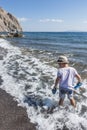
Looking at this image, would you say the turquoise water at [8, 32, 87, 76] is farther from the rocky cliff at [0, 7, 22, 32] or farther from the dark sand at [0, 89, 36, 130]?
the rocky cliff at [0, 7, 22, 32]

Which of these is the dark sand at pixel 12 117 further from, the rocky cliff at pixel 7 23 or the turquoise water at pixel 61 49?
the rocky cliff at pixel 7 23

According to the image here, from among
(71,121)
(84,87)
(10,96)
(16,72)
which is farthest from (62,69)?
(16,72)

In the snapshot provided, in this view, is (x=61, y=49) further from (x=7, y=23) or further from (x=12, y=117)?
(x=7, y=23)

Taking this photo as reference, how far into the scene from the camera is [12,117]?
6.62 m

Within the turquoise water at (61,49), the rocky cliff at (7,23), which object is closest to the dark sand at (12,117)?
the turquoise water at (61,49)

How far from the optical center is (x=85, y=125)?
20.1 ft

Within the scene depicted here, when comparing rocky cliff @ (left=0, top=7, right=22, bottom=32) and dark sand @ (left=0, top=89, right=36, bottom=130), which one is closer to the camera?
dark sand @ (left=0, top=89, right=36, bottom=130)

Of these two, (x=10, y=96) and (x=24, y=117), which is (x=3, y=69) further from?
(x=24, y=117)

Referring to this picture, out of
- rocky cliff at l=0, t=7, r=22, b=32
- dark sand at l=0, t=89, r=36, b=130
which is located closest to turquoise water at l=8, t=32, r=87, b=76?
dark sand at l=0, t=89, r=36, b=130

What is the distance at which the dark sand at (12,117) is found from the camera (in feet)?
19.9

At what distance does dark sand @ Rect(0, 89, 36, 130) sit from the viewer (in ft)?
19.9

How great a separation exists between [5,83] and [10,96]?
193cm

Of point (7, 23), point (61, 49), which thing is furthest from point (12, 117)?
point (7, 23)

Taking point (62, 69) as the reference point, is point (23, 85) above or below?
below
